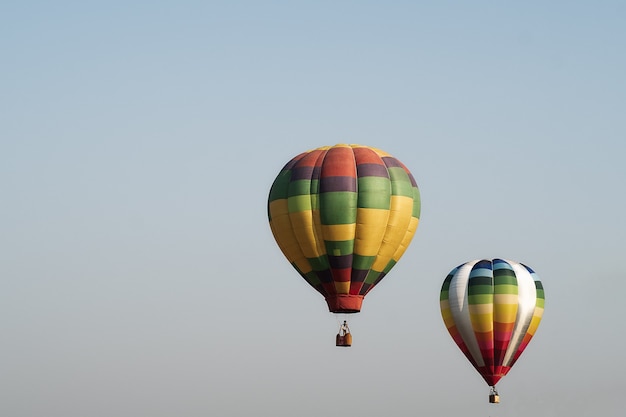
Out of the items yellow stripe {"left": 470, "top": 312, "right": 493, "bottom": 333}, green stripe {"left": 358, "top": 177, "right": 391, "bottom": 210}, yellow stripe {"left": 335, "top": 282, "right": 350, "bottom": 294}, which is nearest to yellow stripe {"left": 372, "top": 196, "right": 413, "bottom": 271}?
green stripe {"left": 358, "top": 177, "right": 391, "bottom": 210}

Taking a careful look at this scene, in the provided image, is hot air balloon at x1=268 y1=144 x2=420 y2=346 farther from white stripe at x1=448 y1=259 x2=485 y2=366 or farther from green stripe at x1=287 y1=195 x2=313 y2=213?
white stripe at x1=448 y1=259 x2=485 y2=366

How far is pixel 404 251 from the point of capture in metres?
56.5

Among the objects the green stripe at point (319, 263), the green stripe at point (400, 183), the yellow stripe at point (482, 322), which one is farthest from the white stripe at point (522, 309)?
the green stripe at point (319, 263)

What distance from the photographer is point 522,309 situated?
63.2 metres

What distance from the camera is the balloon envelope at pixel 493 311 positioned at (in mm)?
63000

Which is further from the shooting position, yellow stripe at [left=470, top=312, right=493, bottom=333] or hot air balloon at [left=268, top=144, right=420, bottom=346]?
yellow stripe at [left=470, top=312, right=493, bottom=333]

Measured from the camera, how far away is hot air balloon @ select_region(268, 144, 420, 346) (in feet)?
177

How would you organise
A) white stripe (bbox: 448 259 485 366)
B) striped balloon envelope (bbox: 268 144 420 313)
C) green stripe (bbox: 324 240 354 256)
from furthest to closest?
white stripe (bbox: 448 259 485 366)
green stripe (bbox: 324 240 354 256)
striped balloon envelope (bbox: 268 144 420 313)

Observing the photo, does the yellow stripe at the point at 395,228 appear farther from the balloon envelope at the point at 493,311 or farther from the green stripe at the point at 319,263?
the balloon envelope at the point at 493,311

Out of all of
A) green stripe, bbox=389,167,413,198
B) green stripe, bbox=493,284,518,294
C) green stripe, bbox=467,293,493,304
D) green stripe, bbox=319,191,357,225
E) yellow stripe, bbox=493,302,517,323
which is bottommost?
yellow stripe, bbox=493,302,517,323

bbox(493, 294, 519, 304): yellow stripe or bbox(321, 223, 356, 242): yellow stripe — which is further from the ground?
bbox(321, 223, 356, 242): yellow stripe

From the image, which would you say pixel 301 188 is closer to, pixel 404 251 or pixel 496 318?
pixel 404 251

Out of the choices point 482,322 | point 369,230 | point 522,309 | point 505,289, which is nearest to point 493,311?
point 482,322

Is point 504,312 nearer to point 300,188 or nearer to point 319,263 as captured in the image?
point 319,263
